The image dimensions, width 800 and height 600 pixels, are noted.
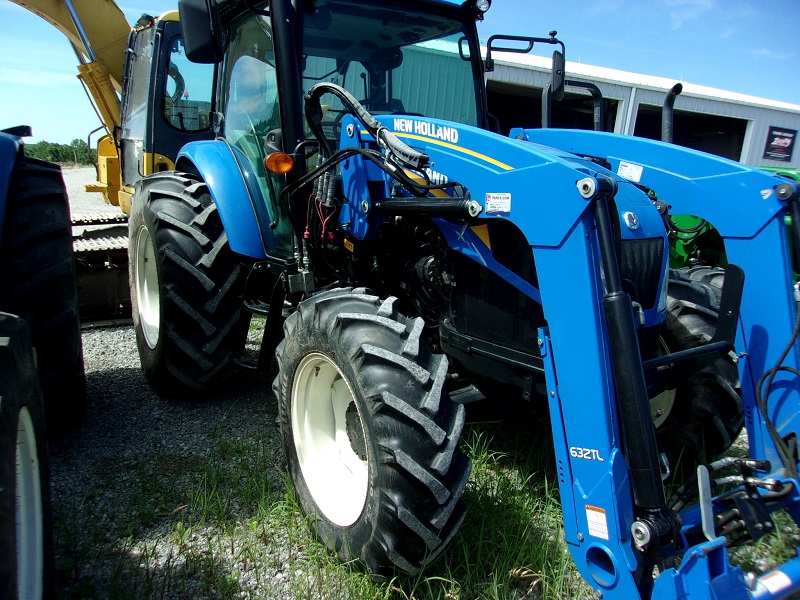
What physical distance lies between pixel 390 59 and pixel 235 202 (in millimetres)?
1118

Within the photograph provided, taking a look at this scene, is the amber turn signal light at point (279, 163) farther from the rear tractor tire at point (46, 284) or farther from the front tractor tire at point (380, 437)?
the rear tractor tire at point (46, 284)

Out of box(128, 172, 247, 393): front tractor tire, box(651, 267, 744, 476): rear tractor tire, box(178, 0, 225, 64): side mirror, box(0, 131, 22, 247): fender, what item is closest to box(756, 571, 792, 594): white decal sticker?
box(651, 267, 744, 476): rear tractor tire

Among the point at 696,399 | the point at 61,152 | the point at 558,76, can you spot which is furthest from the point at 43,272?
the point at 61,152

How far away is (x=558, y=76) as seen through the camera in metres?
3.34

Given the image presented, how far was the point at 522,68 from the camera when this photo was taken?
14.1 metres

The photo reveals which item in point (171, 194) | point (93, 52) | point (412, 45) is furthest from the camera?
point (93, 52)

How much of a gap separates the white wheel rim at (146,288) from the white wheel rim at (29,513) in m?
2.22

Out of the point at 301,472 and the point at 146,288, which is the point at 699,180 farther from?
the point at 146,288

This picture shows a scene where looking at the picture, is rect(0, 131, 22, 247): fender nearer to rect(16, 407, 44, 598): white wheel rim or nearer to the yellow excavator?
rect(16, 407, 44, 598): white wheel rim

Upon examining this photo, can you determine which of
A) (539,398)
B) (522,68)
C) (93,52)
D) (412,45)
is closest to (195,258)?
(412,45)

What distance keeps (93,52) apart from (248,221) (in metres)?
5.68

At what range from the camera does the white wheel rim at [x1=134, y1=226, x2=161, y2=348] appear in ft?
13.4

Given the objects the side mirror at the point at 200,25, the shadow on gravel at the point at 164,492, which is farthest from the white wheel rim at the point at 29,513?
the side mirror at the point at 200,25

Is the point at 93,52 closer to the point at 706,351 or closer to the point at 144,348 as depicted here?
the point at 144,348
